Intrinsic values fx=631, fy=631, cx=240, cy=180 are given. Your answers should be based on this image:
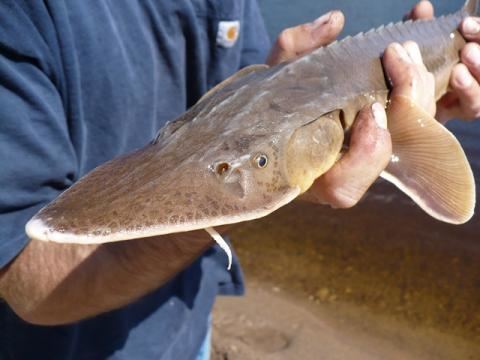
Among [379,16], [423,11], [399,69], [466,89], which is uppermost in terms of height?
[399,69]

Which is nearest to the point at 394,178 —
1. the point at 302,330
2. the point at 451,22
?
the point at 451,22

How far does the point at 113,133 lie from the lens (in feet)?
5.47

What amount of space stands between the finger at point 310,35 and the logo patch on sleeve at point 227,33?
135mm

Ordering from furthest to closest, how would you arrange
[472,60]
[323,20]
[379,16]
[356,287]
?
[379,16] < [356,287] < [472,60] < [323,20]

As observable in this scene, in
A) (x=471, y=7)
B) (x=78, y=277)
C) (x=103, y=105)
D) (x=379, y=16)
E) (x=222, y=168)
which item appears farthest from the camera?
(x=379, y=16)

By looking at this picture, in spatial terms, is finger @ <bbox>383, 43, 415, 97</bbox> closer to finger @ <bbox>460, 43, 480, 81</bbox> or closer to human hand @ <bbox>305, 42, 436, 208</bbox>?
human hand @ <bbox>305, 42, 436, 208</bbox>

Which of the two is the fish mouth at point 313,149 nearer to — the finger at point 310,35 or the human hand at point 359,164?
the human hand at point 359,164

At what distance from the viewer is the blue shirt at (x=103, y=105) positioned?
139 centimetres

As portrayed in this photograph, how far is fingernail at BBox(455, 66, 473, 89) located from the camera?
1.97 m

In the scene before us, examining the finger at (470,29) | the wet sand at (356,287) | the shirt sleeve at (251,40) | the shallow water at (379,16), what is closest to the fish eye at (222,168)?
the shirt sleeve at (251,40)

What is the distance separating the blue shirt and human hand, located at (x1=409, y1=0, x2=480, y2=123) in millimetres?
636

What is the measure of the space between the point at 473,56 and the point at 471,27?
0.14 m

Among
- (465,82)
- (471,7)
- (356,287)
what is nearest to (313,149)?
(465,82)

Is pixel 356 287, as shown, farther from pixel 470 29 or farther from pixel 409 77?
pixel 409 77
